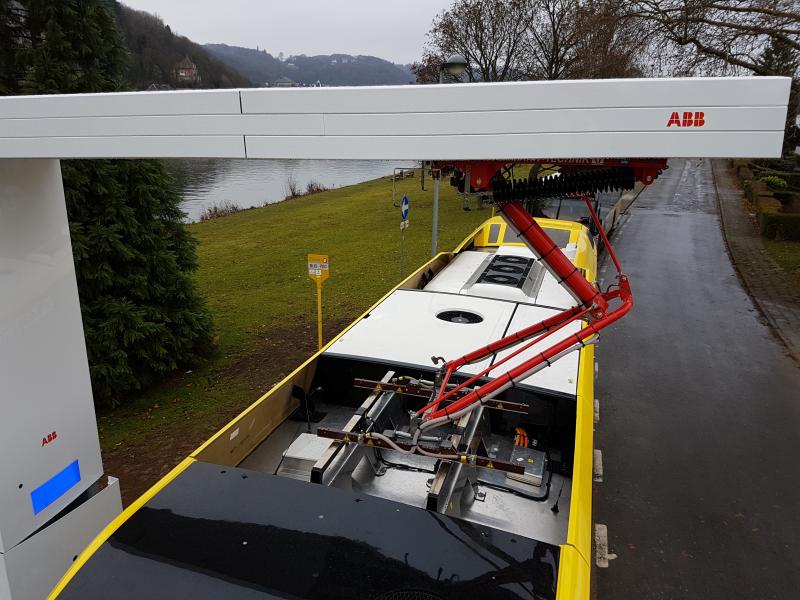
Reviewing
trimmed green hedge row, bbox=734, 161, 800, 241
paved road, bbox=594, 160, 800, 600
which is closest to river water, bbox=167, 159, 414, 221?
trimmed green hedge row, bbox=734, 161, 800, 241

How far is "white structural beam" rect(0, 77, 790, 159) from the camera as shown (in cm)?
205

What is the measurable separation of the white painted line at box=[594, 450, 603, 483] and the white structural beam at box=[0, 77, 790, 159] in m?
4.87

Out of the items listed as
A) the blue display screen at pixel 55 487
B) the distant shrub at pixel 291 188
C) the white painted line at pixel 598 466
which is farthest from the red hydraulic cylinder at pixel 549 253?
the distant shrub at pixel 291 188

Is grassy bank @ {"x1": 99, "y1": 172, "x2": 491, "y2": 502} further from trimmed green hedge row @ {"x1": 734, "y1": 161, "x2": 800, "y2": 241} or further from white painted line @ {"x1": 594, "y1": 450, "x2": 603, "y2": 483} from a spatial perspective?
trimmed green hedge row @ {"x1": 734, "y1": 161, "x2": 800, "y2": 241}

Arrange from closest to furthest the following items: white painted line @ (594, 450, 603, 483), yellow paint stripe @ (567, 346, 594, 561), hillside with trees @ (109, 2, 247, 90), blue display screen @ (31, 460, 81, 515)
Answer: yellow paint stripe @ (567, 346, 594, 561)
blue display screen @ (31, 460, 81, 515)
white painted line @ (594, 450, 603, 483)
hillside with trees @ (109, 2, 247, 90)

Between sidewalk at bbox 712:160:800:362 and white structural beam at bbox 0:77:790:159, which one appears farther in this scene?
sidewalk at bbox 712:160:800:362

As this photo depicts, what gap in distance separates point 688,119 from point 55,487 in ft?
13.4

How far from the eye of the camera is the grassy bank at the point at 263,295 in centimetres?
692

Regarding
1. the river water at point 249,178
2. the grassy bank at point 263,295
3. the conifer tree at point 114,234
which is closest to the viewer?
the conifer tree at point 114,234

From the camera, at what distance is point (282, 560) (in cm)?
242

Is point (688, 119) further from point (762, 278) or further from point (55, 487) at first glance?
point (762, 278)

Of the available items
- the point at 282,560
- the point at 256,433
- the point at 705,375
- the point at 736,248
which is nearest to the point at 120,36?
the point at 256,433

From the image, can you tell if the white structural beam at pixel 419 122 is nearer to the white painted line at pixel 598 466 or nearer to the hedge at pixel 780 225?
the white painted line at pixel 598 466

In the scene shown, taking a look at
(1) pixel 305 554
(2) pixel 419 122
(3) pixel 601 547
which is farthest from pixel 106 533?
(3) pixel 601 547
